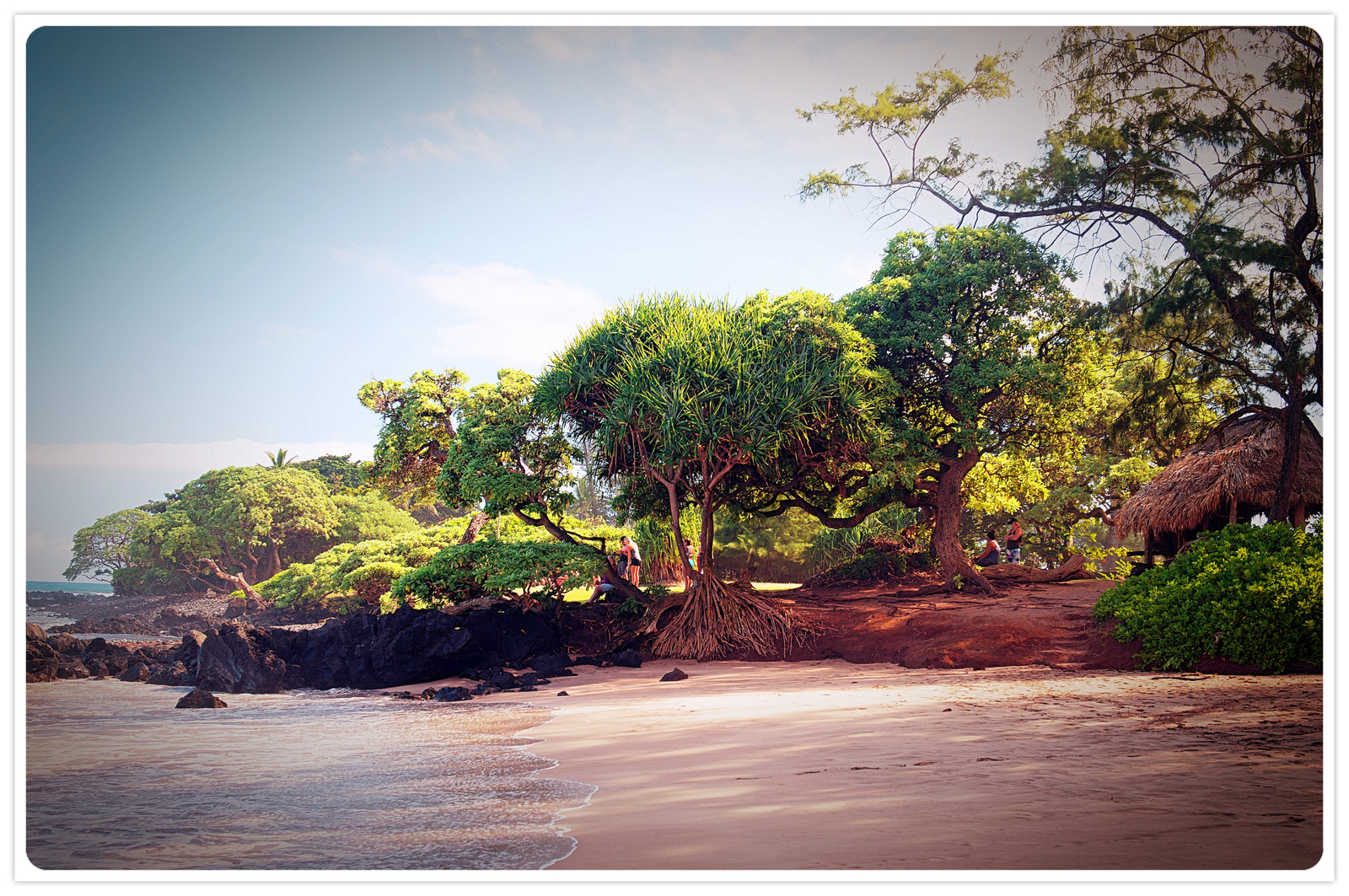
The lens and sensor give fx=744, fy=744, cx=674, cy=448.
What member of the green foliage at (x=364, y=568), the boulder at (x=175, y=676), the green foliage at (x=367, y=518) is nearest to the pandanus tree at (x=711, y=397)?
the boulder at (x=175, y=676)

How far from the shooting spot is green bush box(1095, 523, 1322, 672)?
622 centimetres

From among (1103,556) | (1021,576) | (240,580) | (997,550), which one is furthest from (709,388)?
(240,580)

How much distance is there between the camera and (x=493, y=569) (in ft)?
35.2

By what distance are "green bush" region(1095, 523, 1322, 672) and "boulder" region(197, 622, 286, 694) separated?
9.81 m

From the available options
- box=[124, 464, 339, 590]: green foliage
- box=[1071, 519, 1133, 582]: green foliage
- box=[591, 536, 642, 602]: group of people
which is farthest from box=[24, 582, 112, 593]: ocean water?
box=[1071, 519, 1133, 582]: green foliage

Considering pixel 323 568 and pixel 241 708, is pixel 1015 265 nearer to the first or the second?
pixel 241 708

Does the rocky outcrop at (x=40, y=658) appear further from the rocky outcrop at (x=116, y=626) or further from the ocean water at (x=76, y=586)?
the rocky outcrop at (x=116, y=626)

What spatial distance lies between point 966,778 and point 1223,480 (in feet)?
31.0

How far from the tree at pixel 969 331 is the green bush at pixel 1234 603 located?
4778 millimetres

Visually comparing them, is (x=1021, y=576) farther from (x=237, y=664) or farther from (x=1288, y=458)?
(x=237, y=664)

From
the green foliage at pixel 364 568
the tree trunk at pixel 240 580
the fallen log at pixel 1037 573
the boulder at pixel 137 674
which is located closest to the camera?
the boulder at pixel 137 674

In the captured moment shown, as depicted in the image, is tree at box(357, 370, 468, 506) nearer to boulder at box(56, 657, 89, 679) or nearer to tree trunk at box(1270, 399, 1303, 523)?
boulder at box(56, 657, 89, 679)

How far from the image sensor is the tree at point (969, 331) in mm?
11836
